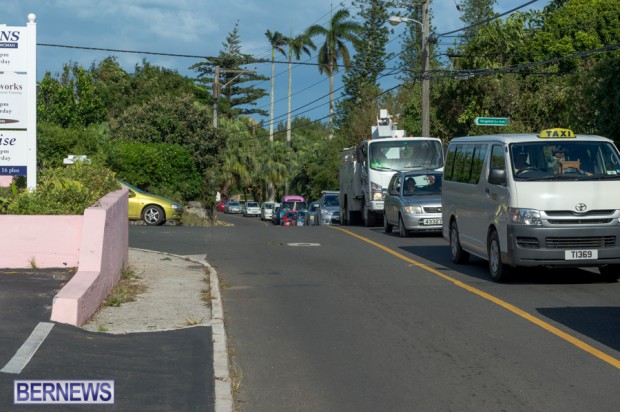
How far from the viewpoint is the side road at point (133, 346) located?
7219 millimetres

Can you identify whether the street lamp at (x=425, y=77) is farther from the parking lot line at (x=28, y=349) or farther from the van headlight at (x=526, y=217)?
the parking lot line at (x=28, y=349)

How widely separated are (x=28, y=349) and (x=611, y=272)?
9442 millimetres

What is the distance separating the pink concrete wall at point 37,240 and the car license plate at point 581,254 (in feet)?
22.2

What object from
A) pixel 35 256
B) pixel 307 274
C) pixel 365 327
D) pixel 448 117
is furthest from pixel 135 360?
pixel 448 117

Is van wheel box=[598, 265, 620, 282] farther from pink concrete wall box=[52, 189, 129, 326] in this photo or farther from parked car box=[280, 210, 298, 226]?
parked car box=[280, 210, 298, 226]

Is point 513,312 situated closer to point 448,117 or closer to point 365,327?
point 365,327

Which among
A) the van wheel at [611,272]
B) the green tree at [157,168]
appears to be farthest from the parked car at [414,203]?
the green tree at [157,168]

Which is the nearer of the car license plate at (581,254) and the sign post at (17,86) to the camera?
the car license plate at (581,254)

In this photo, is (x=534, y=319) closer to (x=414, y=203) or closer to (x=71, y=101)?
(x=414, y=203)

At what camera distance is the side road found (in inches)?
284

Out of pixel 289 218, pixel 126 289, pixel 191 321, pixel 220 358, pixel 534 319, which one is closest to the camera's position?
pixel 220 358

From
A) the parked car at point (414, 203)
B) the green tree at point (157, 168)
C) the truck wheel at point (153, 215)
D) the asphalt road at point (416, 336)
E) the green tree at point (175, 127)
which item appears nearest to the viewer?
the asphalt road at point (416, 336)

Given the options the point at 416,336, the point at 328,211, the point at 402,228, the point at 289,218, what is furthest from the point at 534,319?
the point at 289,218

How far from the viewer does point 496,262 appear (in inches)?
568
